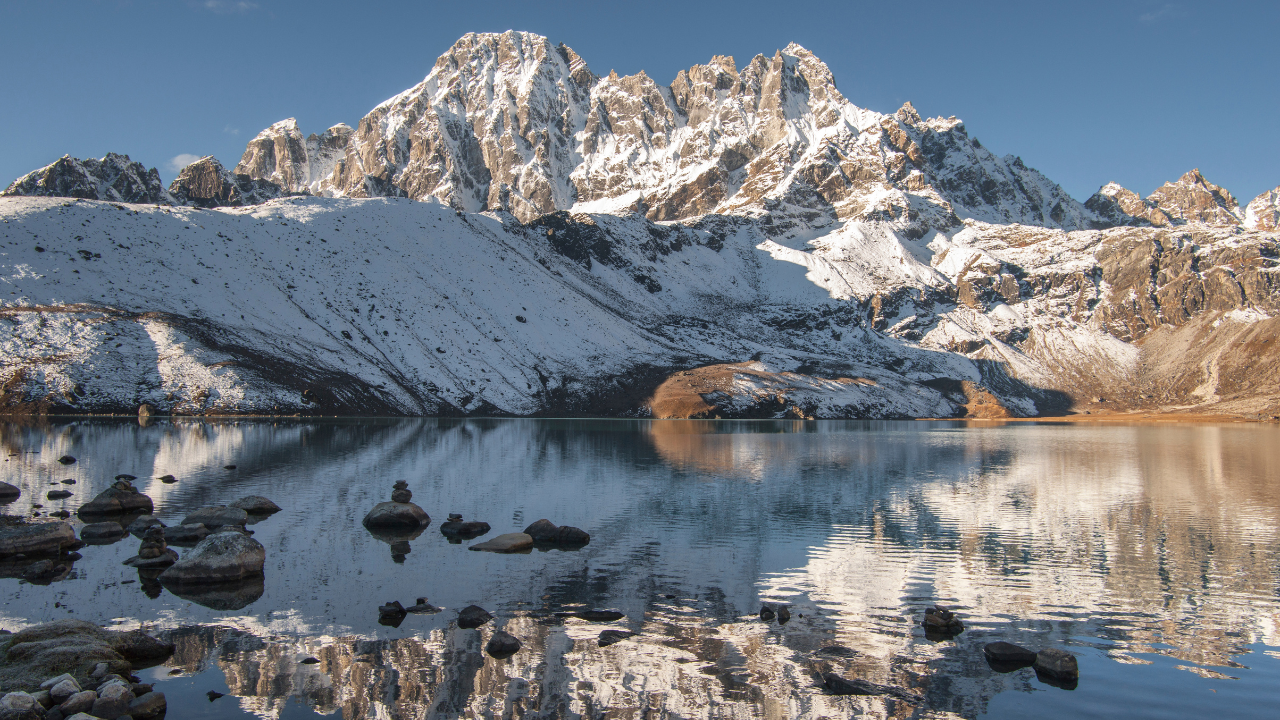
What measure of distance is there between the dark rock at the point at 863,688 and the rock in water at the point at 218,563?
2100 cm

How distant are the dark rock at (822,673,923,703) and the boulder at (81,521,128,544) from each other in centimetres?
3135

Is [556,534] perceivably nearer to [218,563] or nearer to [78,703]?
[218,563]

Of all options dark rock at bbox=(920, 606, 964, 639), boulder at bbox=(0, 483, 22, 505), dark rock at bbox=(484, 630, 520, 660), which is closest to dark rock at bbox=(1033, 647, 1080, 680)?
dark rock at bbox=(920, 606, 964, 639)

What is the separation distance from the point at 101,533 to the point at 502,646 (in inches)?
978

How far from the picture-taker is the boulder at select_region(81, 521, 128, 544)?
33.2 meters

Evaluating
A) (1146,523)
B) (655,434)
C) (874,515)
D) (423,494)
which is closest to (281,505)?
(423,494)

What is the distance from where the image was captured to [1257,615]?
968 inches

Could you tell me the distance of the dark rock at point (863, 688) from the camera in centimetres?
1784

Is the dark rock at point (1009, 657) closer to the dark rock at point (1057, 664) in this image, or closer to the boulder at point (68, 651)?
the dark rock at point (1057, 664)

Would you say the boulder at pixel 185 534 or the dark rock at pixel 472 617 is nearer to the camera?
the dark rock at pixel 472 617

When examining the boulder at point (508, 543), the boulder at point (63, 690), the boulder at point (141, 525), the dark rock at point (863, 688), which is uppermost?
the boulder at point (141, 525)

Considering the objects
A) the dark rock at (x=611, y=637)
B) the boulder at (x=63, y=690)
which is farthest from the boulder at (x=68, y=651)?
the dark rock at (x=611, y=637)

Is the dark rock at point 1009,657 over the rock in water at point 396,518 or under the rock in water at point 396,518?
under

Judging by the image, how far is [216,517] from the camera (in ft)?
122
